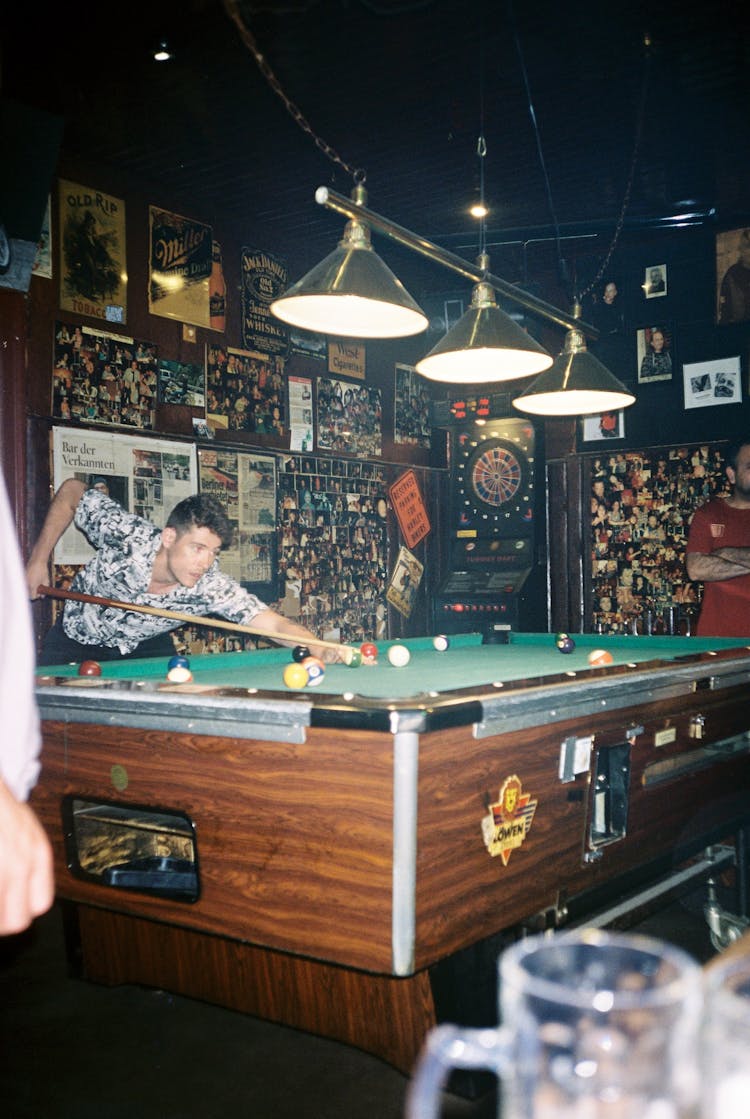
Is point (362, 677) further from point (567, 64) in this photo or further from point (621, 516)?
point (621, 516)

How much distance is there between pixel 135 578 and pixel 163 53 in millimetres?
1914

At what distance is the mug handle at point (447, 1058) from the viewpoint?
39cm

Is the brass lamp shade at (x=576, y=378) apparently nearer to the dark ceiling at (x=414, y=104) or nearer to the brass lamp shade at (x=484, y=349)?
the brass lamp shade at (x=484, y=349)

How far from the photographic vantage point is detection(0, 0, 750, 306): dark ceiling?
9.95 ft

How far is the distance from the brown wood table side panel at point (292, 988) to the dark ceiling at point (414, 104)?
2029 mm

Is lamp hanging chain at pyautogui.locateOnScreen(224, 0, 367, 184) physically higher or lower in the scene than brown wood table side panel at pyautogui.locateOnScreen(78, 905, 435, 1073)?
higher

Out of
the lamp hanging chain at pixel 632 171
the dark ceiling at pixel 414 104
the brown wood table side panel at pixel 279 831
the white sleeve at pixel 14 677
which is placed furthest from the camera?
the lamp hanging chain at pixel 632 171

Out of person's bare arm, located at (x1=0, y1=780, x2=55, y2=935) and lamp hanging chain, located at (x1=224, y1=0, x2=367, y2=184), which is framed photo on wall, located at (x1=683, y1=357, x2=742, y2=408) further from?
person's bare arm, located at (x1=0, y1=780, x2=55, y2=935)

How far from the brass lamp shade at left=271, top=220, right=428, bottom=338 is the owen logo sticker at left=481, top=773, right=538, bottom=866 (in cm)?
124

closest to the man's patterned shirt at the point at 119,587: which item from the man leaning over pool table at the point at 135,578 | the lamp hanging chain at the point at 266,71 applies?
the man leaning over pool table at the point at 135,578

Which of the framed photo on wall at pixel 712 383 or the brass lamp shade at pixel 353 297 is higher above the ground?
the framed photo on wall at pixel 712 383

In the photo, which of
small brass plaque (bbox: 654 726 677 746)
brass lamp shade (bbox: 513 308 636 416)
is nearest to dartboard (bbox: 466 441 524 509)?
brass lamp shade (bbox: 513 308 636 416)

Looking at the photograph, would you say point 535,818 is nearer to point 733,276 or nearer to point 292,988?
point 292,988

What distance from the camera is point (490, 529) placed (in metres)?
5.88
